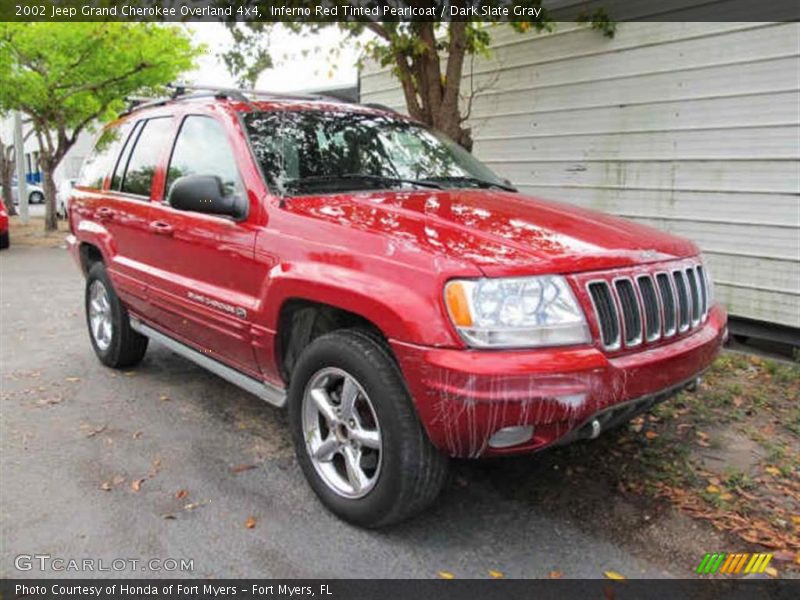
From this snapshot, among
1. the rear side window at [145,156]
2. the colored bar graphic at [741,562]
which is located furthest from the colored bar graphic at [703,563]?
the rear side window at [145,156]

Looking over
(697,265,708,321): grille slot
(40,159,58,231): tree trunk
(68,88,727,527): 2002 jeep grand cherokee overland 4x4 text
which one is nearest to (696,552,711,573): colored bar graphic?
(68,88,727,527): 2002 jeep grand cherokee overland 4x4 text

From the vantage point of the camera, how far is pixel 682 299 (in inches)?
123

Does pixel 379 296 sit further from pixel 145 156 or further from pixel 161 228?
pixel 145 156

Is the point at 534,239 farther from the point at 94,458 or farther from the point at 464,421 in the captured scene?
the point at 94,458

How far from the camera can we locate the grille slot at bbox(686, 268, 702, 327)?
10.6 feet

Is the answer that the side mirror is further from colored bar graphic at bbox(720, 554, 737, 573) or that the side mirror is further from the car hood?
colored bar graphic at bbox(720, 554, 737, 573)

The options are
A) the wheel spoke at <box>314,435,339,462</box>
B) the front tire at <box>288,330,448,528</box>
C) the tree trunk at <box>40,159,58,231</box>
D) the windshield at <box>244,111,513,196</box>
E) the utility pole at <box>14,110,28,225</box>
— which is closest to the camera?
the front tire at <box>288,330,448,528</box>

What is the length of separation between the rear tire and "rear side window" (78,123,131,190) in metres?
0.69

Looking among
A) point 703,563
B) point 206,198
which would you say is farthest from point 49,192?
point 703,563

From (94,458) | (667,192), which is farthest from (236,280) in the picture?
(667,192)

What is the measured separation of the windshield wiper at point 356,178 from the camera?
367 centimetres

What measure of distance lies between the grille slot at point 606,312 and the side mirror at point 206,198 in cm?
177

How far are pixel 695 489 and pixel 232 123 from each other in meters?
3.04

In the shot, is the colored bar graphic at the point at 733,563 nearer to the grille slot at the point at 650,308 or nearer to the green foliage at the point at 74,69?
the grille slot at the point at 650,308
